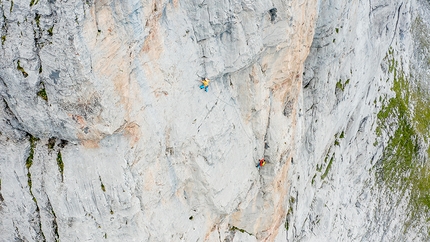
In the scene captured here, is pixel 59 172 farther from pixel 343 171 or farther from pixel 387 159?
pixel 387 159

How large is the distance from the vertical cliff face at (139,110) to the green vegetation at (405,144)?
19.9 metres

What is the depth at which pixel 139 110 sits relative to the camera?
13.6 meters

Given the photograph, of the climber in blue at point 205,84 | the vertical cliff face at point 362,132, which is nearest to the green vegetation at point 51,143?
the climber in blue at point 205,84

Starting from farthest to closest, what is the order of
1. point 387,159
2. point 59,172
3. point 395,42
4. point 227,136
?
point 395,42, point 387,159, point 227,136, point 59,172

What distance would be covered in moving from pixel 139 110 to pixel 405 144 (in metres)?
31.3

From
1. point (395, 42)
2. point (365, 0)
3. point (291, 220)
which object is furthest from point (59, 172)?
point (395, 42)

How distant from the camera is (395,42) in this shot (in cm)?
3841

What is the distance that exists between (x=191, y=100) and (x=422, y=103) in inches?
1362

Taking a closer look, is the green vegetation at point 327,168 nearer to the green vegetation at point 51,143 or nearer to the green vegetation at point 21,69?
the green vegetation at point 51,143

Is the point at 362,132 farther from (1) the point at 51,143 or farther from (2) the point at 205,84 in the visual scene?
(1) the point at 51,143

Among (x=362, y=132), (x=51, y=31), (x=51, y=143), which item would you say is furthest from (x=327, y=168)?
(x=51, y=31)

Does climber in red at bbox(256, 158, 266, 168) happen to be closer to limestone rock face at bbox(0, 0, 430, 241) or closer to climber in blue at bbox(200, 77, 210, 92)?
limestone rock face at bbox(0, 0, 430, 241)

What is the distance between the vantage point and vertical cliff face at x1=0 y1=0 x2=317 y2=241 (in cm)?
1157

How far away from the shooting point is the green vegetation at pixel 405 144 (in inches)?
1379
